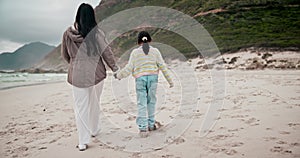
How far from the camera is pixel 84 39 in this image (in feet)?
10.3

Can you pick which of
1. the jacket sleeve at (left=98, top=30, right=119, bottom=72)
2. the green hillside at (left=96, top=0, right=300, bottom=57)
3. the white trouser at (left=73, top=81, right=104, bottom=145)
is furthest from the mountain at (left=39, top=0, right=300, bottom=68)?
the white trouser at (left=73, top=81, right=104, bottom=145)

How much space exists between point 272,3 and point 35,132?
5079 centimetres

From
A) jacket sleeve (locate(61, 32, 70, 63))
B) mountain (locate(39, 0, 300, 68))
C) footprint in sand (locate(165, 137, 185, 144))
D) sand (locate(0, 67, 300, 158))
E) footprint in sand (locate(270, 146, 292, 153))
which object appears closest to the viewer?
footprint in sand (locate(270, 146, 292, 153))

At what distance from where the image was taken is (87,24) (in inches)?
123

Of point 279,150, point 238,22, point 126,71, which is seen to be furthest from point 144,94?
point 238,22

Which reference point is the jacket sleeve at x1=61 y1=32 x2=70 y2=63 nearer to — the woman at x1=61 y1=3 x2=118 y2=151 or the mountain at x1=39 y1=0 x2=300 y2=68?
the woman at x1=61 y1=3 x2=118 y2=151

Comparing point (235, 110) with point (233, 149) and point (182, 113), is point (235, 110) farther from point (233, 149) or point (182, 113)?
point (233, 149)

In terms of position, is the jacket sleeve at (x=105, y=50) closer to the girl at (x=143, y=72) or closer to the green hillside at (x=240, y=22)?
the girl at (x=143, y=72)

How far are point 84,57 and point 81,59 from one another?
5 centimetres

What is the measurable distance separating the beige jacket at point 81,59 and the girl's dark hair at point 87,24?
0.06m

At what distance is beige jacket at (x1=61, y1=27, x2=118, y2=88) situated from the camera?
313 centimetres

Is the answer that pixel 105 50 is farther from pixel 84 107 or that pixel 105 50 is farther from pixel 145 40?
pixel 84 107

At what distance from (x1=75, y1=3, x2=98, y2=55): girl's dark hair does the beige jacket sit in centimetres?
6

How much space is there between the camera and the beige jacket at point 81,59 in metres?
3.13
